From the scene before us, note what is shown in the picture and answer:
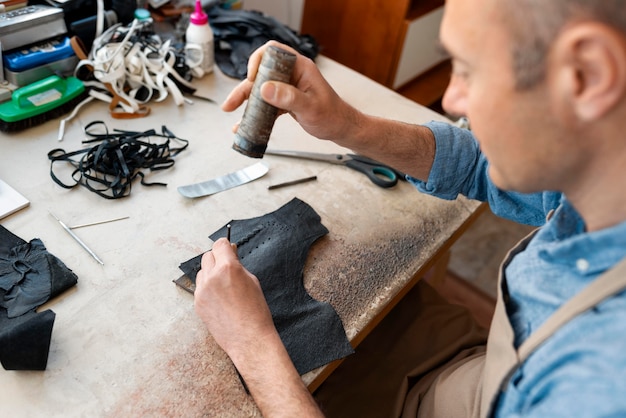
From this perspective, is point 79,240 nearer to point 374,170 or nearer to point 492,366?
point 374,170

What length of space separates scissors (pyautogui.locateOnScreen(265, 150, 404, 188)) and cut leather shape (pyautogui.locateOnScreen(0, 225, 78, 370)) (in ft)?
1.65

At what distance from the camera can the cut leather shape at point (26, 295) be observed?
0.78m

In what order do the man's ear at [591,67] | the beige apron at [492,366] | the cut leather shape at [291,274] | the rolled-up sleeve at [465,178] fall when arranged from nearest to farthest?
the man's ear at [591,67] → the beige apron at [492,366] → the cut leather shape at [291,274] → the rolled-up sleeve at [465,178]

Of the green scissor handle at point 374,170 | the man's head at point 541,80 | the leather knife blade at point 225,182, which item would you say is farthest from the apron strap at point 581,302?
the leather knife blade at point 225,182

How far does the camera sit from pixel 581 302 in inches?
25.6

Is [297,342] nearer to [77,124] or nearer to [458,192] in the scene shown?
[458,192]

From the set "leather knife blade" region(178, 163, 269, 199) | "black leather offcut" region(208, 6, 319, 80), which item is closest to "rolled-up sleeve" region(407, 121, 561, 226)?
"leather knife blade" region(178, 163, 269, 199)

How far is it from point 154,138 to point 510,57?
83cm

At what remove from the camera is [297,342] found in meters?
0.88

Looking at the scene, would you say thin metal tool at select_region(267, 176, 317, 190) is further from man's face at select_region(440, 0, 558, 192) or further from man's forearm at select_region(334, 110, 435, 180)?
man's face at select_region(440, 0, 558, 192)

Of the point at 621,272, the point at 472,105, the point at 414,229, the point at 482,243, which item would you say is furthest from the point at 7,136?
the point at 482,243

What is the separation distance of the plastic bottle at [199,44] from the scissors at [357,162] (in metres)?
0.35

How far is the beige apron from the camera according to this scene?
2.10 feet

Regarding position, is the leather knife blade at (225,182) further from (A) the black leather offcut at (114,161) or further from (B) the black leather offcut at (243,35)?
(B) the black leather offcut at (243,35)
